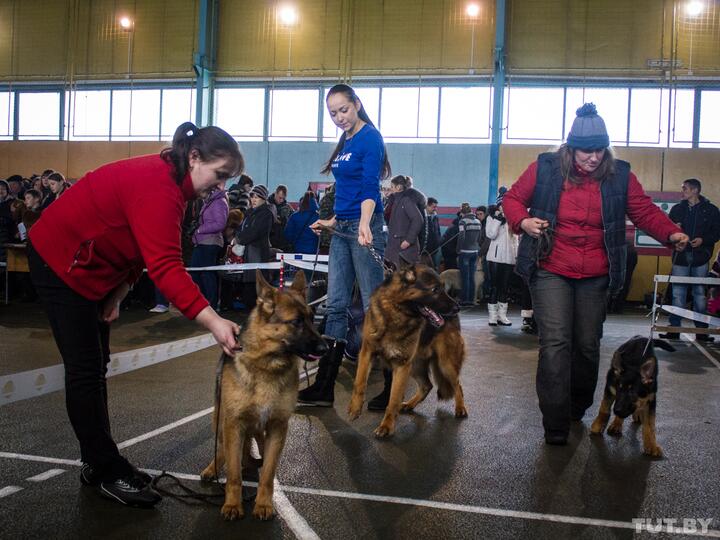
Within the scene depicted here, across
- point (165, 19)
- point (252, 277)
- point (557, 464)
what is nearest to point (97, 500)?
point (557, 464)

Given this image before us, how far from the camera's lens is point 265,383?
306cm

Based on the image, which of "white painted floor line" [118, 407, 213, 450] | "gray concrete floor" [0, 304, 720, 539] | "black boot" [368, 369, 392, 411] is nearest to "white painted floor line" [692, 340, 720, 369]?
"gray concrete floor" [0, 304, 720, 539]

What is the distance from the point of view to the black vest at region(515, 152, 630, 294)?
4.41 meters

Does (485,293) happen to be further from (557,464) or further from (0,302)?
(557,464)

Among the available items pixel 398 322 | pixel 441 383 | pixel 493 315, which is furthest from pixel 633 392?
pixel 493 315

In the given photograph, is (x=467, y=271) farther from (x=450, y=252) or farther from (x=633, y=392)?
(x=633, y=392)

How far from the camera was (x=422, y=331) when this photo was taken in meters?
4.95

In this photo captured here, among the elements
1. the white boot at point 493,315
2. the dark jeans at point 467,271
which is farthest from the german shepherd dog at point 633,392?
the dark jeans at point 467,271

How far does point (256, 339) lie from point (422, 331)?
2.06 metres

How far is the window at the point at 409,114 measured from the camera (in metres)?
19.1

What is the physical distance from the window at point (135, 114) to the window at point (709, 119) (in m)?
15.0

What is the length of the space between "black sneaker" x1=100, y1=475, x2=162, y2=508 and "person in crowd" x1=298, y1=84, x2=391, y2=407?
71.5 inches

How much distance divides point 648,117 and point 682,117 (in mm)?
848
